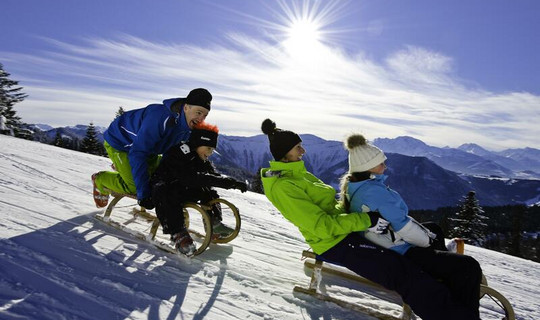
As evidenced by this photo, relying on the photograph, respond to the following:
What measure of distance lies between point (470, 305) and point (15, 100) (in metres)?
53.9

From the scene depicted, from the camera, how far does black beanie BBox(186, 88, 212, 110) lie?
14.4 ft

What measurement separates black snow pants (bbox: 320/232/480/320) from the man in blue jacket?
2.38 m

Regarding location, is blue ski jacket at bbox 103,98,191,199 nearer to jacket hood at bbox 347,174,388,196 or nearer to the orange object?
jacket hood at bbox 347,174,388,196

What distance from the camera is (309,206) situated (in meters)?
3.32

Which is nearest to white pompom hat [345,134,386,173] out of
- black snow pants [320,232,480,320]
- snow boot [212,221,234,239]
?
black snow pants [320,232,480,320]

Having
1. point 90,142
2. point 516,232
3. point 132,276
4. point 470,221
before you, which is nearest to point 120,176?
point 132,276

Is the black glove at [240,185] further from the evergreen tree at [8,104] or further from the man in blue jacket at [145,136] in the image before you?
the evergreen tree at [8,104]

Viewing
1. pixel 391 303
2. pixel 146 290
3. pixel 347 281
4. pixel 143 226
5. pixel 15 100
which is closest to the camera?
pixel 146 290

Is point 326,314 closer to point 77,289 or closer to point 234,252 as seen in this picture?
point 234,252

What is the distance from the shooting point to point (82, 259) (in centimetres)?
343

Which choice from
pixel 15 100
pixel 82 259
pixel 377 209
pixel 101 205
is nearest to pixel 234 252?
pixel 82 259

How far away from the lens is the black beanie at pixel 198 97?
4402 millimetres

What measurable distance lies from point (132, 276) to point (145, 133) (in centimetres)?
177

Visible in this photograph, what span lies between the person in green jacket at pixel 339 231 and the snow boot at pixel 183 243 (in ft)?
3.86
